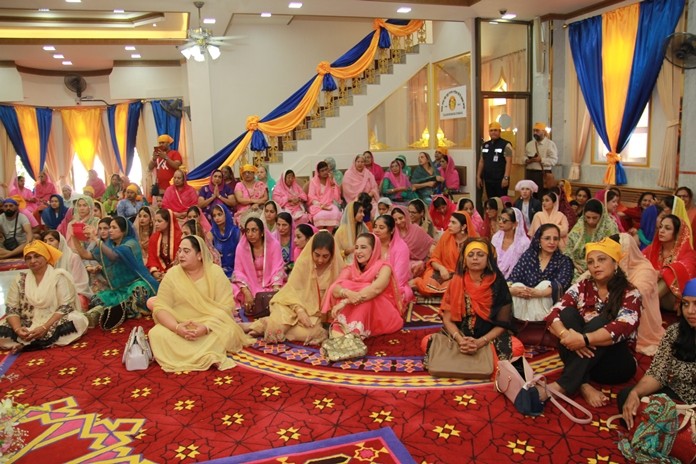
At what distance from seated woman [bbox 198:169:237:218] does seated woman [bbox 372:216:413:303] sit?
3244mm

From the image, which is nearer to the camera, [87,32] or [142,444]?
[142,444]

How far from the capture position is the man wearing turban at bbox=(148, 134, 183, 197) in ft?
26.7

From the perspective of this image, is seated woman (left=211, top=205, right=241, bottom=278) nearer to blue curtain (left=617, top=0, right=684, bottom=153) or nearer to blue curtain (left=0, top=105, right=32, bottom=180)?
blue curtain (left=617, top=0, right=684, bottom=153)

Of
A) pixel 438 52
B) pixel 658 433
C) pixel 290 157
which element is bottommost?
pixel 658 433

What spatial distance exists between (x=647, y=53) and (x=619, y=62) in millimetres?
436

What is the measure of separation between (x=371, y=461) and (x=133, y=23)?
8113mm

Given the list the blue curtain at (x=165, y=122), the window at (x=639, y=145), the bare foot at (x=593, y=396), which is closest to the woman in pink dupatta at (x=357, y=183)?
the window at (x=639, y=145)

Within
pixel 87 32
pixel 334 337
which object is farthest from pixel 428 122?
pixel 334 337

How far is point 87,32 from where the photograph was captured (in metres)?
8.96

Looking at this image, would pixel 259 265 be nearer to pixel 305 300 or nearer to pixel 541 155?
pixel 305 300

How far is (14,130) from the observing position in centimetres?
1177

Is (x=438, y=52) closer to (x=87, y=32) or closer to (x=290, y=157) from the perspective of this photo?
(x=290, y=157)

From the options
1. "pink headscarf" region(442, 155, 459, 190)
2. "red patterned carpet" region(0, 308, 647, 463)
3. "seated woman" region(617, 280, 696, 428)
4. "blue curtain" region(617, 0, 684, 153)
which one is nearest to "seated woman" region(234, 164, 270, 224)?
"pink headscarf" region(442, 155, 459, 190)

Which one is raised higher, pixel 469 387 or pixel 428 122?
pixel 428 122
